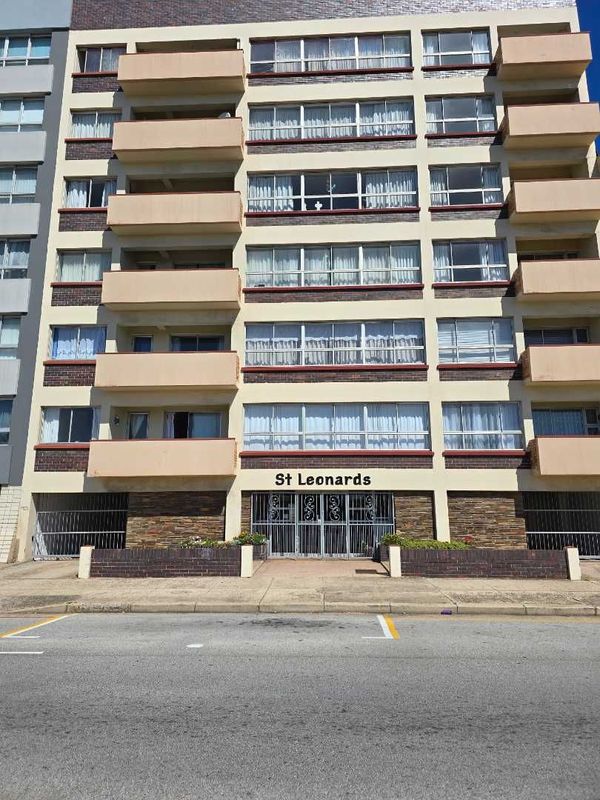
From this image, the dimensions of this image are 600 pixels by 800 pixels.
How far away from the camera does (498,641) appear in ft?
27.1

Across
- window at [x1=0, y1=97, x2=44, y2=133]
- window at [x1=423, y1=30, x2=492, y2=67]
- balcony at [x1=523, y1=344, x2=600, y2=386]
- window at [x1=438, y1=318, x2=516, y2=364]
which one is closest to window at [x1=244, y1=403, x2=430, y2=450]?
window at [x1=438, y1=318, x2=516, y2=364]

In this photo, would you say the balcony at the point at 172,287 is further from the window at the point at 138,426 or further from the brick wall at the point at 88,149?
the brick wall at the point at 88,149

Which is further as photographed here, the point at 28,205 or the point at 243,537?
the point at 28,205

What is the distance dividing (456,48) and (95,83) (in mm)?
15602

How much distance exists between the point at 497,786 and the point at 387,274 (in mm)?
18982

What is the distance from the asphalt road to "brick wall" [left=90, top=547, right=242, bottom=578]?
6.03 metres

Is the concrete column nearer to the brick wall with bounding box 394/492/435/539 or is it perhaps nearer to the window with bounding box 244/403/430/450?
the brick wall with bounding box 394/492/435/539

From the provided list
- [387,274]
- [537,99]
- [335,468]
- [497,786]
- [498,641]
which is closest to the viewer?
[497,786]

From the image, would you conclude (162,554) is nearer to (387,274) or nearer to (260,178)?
(387,274)

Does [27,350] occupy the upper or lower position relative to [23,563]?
upper

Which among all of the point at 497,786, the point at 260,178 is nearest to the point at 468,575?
A: the point at 497,786

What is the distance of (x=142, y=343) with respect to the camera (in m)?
21.9

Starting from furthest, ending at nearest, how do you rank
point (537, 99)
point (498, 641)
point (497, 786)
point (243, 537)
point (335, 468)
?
point (537, 99), point (335, 468), point (243, 537), point (498, 641), point (497, 786)

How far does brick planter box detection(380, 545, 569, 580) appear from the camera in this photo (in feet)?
46.1
